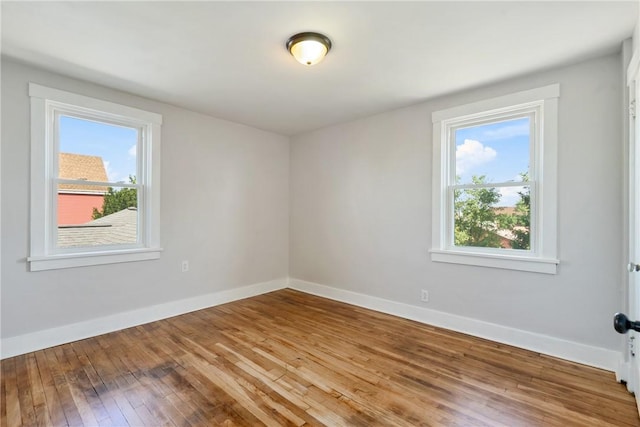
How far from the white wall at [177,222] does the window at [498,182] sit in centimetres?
251

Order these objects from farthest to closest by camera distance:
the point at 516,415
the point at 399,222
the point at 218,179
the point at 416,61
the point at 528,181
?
the point at 218,179 → the point at 399,222 → the point at 528,181 → the point at 416,61 → the point at 516,415

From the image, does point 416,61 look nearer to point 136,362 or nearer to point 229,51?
point 229,51

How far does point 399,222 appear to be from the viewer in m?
3.65

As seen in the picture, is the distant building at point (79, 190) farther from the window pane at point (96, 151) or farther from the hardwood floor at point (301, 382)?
the hardwood floor at point (301, 382)

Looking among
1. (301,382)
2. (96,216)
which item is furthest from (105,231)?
(301,382)

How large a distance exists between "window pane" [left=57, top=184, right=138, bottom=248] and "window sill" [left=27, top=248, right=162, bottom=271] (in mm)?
145

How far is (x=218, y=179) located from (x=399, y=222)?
2459 mm

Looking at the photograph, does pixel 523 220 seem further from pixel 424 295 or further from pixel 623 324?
pixel 623 324

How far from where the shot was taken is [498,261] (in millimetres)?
2898

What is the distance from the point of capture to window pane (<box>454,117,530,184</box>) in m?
2.88

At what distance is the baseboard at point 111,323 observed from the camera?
8.46 feet

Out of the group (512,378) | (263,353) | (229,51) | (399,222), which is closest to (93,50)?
(229,51)

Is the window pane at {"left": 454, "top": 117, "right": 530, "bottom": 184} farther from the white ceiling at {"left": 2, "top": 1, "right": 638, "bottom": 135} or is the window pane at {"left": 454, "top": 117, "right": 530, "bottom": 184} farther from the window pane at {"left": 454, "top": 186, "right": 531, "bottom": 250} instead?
the white ceiling at {"left": 2, "top": 1, "right": 638, "bottom": 135}

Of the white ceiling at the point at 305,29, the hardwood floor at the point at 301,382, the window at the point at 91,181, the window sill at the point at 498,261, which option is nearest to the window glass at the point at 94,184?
the window at the point at 91,181
